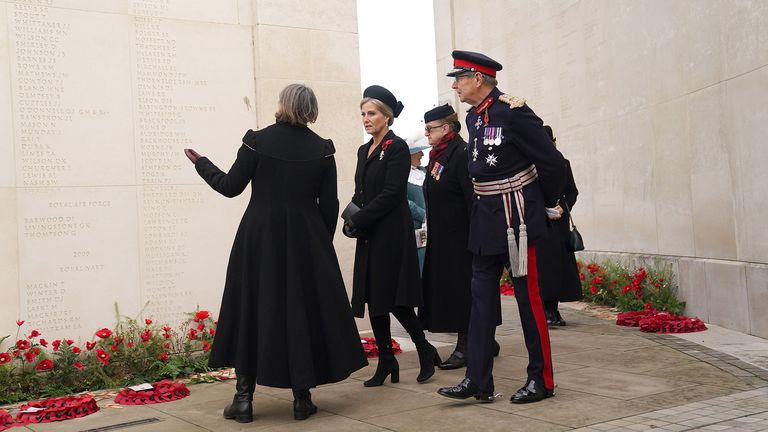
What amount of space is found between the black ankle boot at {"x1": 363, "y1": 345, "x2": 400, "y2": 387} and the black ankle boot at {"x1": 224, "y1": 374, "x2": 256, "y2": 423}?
3.57ft

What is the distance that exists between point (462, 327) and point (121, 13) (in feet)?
11.5

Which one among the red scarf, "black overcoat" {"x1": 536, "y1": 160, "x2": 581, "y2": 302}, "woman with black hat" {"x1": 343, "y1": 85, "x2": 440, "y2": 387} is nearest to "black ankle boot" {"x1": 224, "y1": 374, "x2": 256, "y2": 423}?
"woman with black hat" {"x1": 343, "y1": 85, "x2": 440, "y2": 387}

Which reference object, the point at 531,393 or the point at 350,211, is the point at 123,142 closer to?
the point at 350,211

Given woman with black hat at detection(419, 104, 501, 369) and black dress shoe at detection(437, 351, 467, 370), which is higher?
woman with black hat at detection(419, 104, 501, 369)

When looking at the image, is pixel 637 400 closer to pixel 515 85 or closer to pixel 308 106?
pixel 308 106

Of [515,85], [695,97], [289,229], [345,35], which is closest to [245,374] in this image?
[289,229]

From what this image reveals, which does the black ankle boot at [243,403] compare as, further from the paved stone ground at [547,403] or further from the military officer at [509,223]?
the military officer at [509,223]

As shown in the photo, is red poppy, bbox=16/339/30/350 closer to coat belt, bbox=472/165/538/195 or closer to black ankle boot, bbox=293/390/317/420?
black ankle boot, bbox=293/390/317/420

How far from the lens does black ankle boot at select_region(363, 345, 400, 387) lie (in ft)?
19.1

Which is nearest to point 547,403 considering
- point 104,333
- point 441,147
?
point 441,147

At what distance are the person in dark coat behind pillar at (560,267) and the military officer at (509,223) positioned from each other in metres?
2.71

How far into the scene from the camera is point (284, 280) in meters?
Result: 4.94

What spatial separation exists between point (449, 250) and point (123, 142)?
2607 mm

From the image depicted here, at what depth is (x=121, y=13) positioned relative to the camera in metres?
6.72
